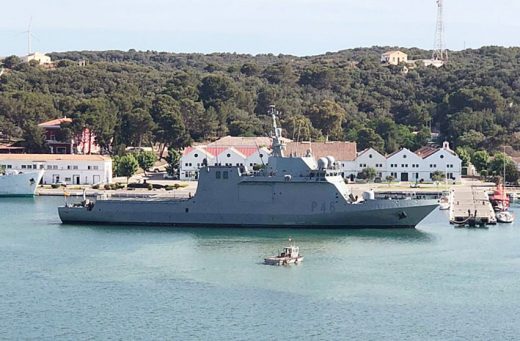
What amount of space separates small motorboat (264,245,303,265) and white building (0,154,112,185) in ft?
98.5

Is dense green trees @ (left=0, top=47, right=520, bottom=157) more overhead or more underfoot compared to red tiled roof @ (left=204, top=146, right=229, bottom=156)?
more overhead

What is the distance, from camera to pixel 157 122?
73.7 metres

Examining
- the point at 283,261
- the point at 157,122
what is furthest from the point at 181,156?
the point at 283,261

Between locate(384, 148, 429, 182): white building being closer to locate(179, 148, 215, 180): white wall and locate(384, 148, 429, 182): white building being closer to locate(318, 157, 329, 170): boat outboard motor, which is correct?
locate(179, 148, 215, 180): white wall

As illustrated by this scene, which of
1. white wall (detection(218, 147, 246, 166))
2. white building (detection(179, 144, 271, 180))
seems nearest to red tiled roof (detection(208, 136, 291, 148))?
white building (detection(179, 144, 271, 180))

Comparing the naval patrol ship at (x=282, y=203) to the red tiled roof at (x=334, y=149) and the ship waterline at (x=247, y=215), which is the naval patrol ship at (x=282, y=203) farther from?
the red tiled roof at (x=334, y=149)

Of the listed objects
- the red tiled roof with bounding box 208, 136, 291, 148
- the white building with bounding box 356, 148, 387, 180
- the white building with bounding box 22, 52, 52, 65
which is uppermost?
the white building with bounding box 22, 52, 52, 65

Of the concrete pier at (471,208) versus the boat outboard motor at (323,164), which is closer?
the boat outboard motor at (323,164)

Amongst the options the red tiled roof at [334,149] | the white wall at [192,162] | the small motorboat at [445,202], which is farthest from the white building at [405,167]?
the white wall at [192,162]

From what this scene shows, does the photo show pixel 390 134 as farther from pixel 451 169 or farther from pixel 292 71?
pixel 292 71

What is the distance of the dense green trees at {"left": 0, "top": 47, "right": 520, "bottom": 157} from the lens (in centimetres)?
7400

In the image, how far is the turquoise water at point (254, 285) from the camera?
2792 cm

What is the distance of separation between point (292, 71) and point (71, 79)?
847 inches

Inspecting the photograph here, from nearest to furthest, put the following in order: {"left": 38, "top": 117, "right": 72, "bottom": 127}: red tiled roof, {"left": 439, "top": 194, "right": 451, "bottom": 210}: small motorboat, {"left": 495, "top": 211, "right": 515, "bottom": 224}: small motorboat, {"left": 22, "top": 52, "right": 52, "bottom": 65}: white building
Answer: {"left": 495, "top": 211, "right": 515, "bottom": 224}: small motorboat
{"left": 439, "top": 194, "right": 451, "bottom": 210}: small motorboat
{"left": 38, "top": 117, "right": 72, "bottom": 127}: red tiled roof
{"left": 22, "top": 52, "right": 52, "bottom": 65}: white building
